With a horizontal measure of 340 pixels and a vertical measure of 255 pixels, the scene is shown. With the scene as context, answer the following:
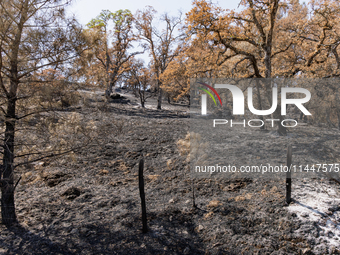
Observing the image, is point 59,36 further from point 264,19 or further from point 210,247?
point 264,19

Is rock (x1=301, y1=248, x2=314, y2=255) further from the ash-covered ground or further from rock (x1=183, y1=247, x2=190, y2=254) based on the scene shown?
rock (x1=183, y1=247, x2=190, y2=254)

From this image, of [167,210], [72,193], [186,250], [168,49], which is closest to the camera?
[186,250]

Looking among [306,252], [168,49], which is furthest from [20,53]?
[168,49]

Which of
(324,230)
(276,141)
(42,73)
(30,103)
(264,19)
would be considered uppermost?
(264,19)

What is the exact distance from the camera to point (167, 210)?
5332mm

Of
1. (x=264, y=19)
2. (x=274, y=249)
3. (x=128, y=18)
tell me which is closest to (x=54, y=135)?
(x=274, y=249)

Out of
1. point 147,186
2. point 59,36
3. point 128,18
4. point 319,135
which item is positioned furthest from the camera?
point 128,18

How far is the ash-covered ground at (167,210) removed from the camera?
4.15m

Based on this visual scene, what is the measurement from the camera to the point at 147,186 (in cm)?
670

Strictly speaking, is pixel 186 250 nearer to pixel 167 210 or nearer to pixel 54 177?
pixel 167 210

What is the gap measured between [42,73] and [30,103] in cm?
69

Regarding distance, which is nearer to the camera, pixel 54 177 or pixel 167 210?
pixel 167 210

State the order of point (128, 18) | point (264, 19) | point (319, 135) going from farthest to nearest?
1. point (128, 18)
2. point (319, 135)
3. point (264, 19)

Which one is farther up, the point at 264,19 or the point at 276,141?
the point at 264,19
